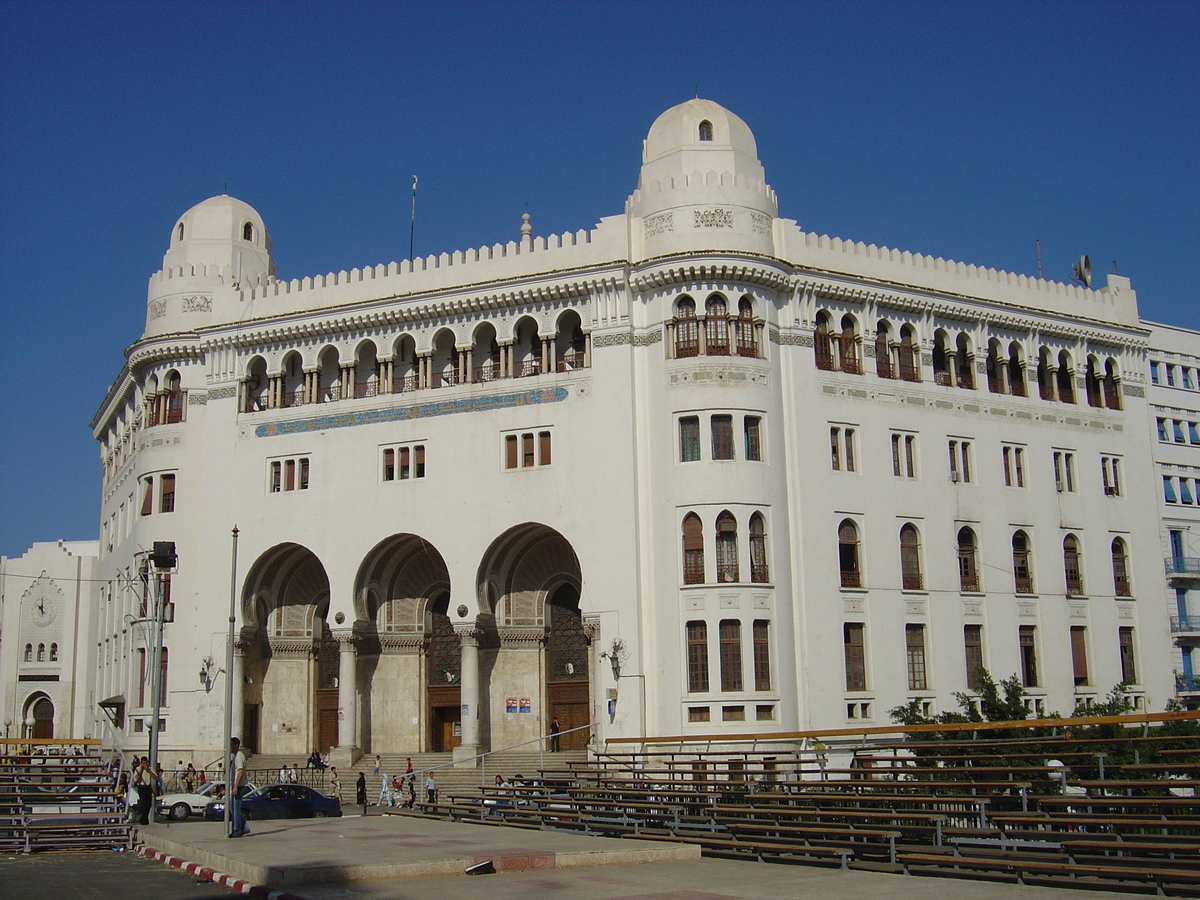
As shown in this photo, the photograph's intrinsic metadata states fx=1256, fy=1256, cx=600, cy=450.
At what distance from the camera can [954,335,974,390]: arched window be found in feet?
151

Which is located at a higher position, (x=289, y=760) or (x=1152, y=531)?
(x=1152, y=531)

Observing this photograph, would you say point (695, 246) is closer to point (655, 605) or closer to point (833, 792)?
point (655, 605)

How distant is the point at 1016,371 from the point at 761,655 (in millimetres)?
16871

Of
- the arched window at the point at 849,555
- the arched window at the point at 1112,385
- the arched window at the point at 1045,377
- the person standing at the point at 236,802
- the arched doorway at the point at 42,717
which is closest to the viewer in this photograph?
the person standing at the point at 236,802

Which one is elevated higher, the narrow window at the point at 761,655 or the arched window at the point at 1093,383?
the arched window at the point at 1093,383

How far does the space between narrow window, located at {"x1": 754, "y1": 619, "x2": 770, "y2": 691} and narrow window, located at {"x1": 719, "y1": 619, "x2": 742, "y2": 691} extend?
52 cm

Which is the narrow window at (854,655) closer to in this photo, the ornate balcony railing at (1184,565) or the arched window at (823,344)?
the arched window at (823,344)

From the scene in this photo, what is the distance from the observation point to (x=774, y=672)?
38.7m

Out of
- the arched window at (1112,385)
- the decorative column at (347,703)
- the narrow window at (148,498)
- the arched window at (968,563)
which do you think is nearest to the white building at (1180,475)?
the arched window at (1112,385)

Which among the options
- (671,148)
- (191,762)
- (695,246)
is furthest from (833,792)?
(191,762)

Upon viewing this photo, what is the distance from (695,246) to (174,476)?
22379 mm

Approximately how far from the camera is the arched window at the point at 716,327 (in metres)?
40.6

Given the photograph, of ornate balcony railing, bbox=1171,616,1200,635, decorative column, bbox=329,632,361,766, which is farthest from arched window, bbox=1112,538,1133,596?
decorative column, bbox=329,632,361,766

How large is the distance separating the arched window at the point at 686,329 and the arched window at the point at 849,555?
779 cm
